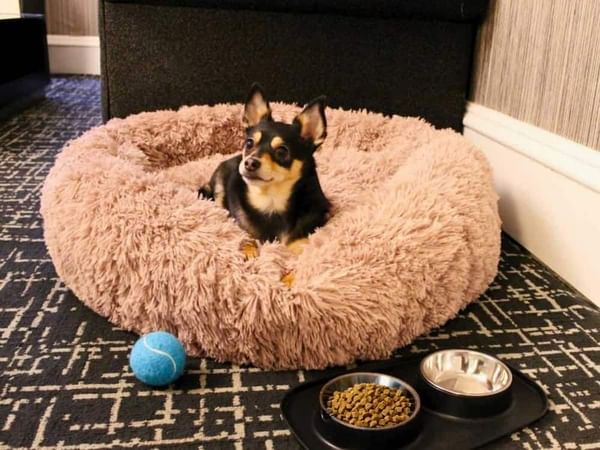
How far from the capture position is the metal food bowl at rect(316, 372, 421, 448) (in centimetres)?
91

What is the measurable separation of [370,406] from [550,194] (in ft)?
2.98

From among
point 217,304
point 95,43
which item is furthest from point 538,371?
point 95,43

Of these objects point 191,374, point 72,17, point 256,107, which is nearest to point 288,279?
point 191,374

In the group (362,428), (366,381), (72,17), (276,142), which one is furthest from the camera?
(72,17)

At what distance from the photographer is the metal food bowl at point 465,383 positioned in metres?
1.01

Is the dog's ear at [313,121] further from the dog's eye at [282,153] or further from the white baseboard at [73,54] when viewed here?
the white baseboard at [73,54]

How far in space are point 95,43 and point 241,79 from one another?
2.87 m

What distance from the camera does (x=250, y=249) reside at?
1.33 metres

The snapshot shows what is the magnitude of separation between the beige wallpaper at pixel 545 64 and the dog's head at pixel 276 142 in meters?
0.61

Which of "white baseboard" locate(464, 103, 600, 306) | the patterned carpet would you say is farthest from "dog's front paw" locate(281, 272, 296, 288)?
"white baseboard" locate(464, 103, 600, 306)

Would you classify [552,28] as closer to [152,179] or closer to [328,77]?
[328,77]

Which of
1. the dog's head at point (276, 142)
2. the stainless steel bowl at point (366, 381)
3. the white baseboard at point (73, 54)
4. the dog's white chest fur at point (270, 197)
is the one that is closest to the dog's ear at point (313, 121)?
the dog's head at point (276, 142)

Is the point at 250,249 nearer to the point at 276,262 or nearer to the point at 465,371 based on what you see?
the point at 276,262

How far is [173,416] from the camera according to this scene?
101cm
